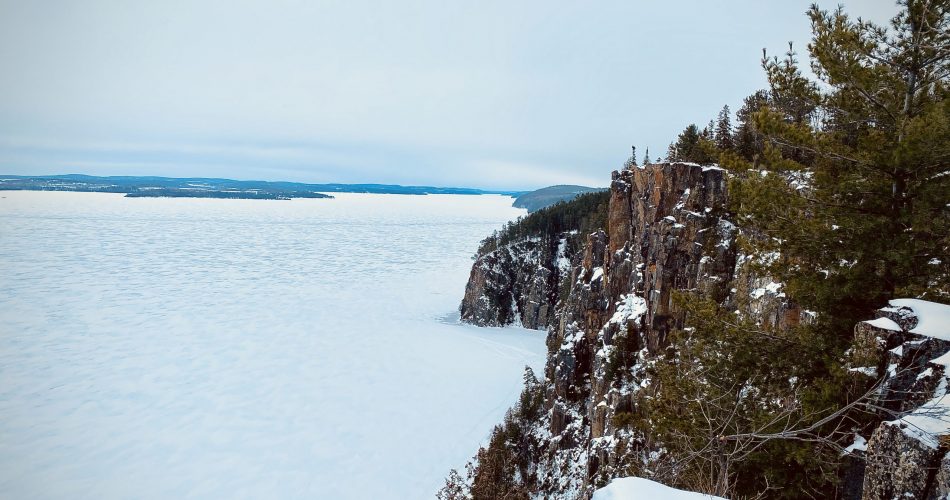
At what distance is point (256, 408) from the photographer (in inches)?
1442

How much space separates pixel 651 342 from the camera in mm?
21172

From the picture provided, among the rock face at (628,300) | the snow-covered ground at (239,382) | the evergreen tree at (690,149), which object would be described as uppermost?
the evergreen tree at (690,149)

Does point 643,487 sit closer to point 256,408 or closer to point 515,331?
point 256,408

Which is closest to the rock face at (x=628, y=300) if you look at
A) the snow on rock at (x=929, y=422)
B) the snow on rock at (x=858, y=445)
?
the snow on rock at (x=858, y=445)

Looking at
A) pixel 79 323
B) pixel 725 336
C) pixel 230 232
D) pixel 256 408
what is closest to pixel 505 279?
pixel 256 408

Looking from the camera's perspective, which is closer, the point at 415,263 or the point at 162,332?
the point at 162,332

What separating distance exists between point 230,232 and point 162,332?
401 ft

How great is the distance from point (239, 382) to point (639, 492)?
45.3 metres

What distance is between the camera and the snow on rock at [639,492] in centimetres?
472

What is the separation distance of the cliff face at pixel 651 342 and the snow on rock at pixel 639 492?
2.15 metres

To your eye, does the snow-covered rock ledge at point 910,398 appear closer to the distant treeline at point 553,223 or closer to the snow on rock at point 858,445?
the snow on rock at point 858,445

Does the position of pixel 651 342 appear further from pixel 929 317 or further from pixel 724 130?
→ pixel 724 130

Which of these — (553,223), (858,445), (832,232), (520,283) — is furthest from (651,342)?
(553,223)

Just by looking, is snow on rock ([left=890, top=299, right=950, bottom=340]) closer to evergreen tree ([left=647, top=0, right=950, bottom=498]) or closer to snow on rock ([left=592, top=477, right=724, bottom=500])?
evergreen tree ([left=647, top=0, right=950, bottom=498])
